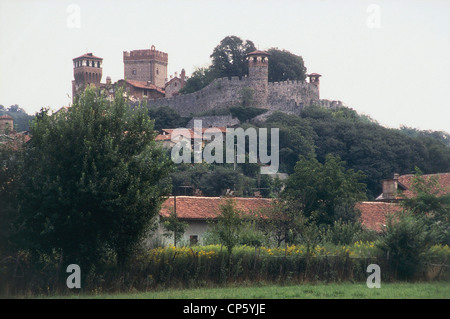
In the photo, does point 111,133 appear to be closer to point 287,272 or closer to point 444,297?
point 287,272

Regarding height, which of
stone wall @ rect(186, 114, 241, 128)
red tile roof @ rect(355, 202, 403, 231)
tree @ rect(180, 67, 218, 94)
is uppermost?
tree @ rect(180, 67, 218, 94)

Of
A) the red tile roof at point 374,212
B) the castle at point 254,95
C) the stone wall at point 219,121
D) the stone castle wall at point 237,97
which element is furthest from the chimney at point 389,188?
the stone castle wall at point 237,97

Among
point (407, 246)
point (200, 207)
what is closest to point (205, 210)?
point (200, 207)

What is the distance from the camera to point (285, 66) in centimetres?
8825

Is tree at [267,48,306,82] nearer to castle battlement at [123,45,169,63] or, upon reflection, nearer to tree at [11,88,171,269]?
castle battlement at [123,45,169,63]

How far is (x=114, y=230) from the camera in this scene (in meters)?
22.5

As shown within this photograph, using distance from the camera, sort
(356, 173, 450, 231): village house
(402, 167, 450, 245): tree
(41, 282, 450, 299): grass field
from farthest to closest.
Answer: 1. (356, 173, 450, 231): village house
2. (402, 167, 450, 245): tree
3. (41, 282, 450, 299): grass field

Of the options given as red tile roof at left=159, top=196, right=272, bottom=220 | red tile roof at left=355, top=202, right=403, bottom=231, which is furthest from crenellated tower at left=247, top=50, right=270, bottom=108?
red tile roof at left=159, top=196, right=272, bottom=220

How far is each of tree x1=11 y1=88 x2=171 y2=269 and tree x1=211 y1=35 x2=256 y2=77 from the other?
64222 mm

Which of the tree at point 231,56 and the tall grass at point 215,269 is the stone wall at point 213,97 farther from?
the tall grass at point 215,269

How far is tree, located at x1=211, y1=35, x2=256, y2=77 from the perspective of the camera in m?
88.0

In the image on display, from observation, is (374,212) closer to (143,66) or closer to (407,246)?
(407,246)

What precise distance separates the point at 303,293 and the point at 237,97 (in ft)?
206
